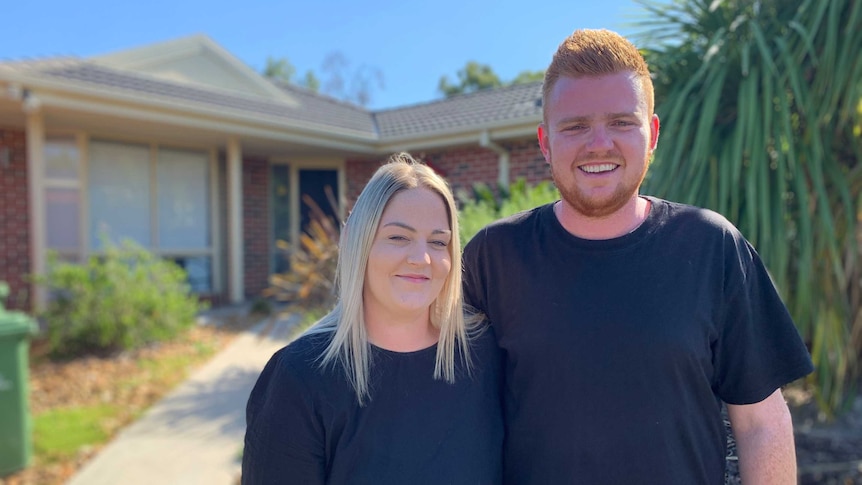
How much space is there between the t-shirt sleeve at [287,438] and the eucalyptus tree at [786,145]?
8.67 ft

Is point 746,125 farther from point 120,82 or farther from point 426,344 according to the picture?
point 120,82

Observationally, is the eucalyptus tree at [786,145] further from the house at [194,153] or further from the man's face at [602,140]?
the house at [194,153]

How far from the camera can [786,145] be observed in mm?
3152

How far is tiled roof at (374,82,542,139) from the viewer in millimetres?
7797

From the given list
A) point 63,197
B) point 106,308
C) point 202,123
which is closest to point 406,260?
point 106,308

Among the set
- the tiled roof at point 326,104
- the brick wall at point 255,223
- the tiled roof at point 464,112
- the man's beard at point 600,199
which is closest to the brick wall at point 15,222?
the tiled roof at point 326,104

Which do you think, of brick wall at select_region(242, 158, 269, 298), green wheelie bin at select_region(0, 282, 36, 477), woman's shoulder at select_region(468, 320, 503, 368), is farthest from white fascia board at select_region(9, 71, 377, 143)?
woman's shoulder at select_region(468, 320, 503, 368)

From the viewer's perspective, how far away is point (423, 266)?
1363 millimetres

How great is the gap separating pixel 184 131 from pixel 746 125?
7484 millimetres

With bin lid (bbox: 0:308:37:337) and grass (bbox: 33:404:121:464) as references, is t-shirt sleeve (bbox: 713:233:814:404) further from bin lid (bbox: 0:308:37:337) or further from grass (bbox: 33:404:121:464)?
grass (bbox: 33:404:121:464)

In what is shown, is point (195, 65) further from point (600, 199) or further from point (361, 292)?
point (600, 199)

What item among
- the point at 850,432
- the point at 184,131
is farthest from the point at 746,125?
the point at 184,131

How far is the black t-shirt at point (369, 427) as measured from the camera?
1.21m

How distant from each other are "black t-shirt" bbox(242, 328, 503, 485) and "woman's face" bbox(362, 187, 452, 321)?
0.12 meters
